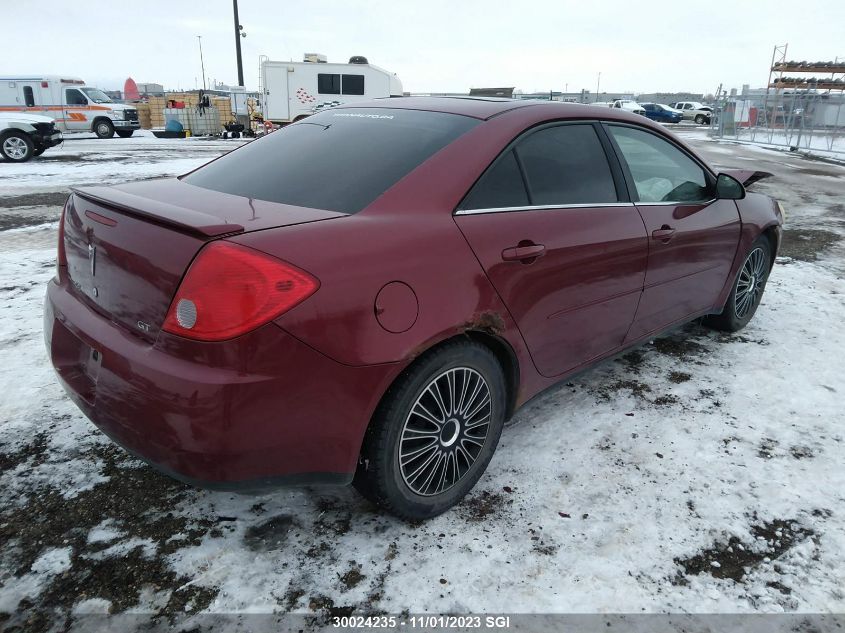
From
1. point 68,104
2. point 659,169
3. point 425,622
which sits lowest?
point 425,622

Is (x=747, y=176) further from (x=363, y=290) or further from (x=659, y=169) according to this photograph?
(x=363, y=290)

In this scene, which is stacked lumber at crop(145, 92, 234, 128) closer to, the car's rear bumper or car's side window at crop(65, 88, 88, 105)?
car's side window at crop(65, 88, 88, 105)

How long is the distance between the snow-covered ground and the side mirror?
45.8 inches

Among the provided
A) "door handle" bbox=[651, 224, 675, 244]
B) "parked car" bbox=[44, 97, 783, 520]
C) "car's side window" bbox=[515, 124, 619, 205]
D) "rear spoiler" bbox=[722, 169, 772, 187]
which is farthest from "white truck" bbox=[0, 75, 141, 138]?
"door handle" bbox=[651, 224, 675, 244]

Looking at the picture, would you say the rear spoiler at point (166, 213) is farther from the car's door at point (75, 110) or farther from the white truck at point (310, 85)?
the car's door at point (75, 110)

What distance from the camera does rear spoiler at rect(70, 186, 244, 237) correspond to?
1.83 meters

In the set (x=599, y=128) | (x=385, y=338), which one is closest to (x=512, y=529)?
(x=385, y=338)

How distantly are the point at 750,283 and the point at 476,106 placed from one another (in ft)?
9.10

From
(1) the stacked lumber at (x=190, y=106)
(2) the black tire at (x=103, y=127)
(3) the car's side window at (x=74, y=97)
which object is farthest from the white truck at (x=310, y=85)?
(3) the car's side window at (x=74, y=97)

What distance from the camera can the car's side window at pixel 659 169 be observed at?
10.5 ft

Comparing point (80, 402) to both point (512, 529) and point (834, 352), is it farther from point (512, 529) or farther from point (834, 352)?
point (834, 352)

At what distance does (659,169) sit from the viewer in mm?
3449

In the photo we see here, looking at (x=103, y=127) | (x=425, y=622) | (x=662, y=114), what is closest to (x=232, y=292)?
(x=425, y=622)

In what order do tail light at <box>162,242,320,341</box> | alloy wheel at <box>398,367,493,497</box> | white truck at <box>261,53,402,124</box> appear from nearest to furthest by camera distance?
1. tail light at <box>162,242,320,341</box>
2. alloy wheel at <box>398,367,493,497</box>
3. white truck at <box>261,53,402,124</box>
